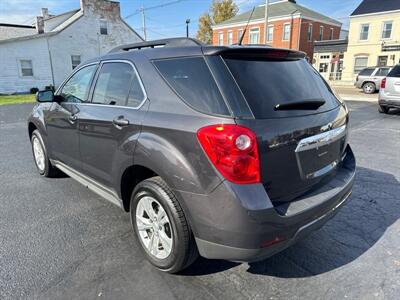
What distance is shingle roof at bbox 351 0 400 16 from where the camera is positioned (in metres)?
28.8

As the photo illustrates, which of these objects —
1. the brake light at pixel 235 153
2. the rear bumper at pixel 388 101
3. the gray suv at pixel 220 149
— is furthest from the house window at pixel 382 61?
the brake light at pixel 235 153

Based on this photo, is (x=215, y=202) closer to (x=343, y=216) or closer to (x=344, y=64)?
(x=343, y=216)

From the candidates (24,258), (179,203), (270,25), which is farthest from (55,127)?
(270,25)

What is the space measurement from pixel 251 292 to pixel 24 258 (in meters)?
2.02

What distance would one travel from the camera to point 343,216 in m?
3.43

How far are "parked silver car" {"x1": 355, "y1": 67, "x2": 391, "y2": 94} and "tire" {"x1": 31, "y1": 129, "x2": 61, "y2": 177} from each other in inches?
840

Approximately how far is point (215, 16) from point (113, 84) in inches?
1889

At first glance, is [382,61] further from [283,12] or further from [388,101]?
[388,101]

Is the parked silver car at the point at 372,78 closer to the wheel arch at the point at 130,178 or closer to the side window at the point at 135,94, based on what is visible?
the side window at the point at 135,94

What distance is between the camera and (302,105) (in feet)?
7.64

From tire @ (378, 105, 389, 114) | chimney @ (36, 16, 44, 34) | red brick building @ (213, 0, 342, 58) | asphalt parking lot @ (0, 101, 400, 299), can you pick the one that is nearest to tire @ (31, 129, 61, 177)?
asphalt parking lot @ (0, 101, 400, 299)

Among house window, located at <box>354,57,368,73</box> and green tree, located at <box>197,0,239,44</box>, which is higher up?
green tree, located at <box>197,0,239,44</box>

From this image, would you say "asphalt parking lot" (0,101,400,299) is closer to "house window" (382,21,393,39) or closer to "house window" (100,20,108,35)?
"house window" (100,20,108,35)

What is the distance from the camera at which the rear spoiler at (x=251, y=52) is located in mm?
2195
